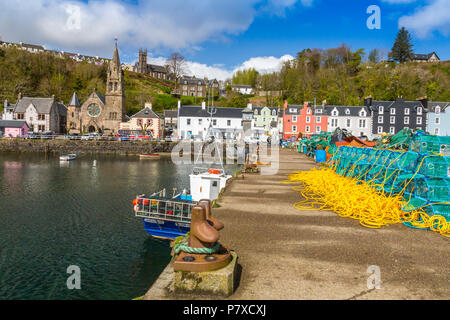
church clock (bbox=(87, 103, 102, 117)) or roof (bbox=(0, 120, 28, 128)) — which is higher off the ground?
church clock (bbox=(87, 103, 102, 117))

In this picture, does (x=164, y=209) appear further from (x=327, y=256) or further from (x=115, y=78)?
(x=115, y=78)

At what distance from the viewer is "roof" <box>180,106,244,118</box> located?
7804cm

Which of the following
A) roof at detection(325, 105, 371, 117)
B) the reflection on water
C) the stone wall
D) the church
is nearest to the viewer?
the reflection on water

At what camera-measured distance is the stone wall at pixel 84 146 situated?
65188 mm

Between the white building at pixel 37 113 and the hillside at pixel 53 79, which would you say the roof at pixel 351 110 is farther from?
the white building at pixel 37 113

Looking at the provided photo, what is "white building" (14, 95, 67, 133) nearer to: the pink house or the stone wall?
the pink house

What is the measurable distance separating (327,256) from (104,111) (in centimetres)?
8314

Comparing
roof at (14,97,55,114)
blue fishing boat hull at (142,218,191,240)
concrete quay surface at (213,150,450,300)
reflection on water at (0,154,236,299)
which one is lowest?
reflection on water at (0,154,236,299)

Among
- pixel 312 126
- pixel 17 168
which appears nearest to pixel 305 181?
pixel 17 168

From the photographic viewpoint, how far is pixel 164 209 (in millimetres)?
→ 15383

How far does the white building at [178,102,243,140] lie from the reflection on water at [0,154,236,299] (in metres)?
48.9

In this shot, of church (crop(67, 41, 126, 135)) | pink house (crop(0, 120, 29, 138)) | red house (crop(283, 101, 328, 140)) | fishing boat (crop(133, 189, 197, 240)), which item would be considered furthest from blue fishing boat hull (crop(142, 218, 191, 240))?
pink house (crop(0, 120, 29, 138))

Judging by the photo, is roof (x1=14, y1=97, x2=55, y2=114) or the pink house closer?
the pink house
